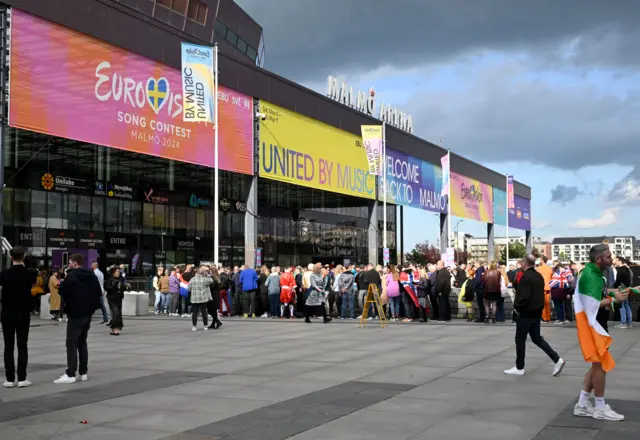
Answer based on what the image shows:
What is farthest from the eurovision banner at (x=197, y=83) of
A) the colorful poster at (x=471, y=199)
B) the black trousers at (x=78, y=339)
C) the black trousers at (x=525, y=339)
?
the colorful poster at (x=471, y=199)

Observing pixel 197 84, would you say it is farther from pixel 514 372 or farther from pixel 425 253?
pixel 425 253

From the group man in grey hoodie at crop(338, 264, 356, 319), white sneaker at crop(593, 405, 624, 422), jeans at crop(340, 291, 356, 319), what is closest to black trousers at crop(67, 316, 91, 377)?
white sneaker at crop(593, 405, 624, 422)

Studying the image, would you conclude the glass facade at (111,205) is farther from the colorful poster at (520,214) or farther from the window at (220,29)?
the colorful poster at (520,214)

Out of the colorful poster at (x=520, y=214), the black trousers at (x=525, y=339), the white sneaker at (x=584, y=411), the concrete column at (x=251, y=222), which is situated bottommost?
the white sneaker at (x=584, y=411)

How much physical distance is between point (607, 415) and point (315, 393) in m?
3.44

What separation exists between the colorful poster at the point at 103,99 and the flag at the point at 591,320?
20.5m

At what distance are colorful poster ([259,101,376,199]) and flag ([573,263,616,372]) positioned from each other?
28186 mm

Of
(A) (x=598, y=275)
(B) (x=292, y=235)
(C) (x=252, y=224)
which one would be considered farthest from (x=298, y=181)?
(A) (x=598, y=275)

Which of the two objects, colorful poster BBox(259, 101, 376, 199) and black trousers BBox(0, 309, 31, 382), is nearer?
black trousers BBox(0, 309, 31, 382)

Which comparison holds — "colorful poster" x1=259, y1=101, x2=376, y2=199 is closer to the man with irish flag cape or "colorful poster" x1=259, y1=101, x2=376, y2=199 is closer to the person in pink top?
the person in pink top

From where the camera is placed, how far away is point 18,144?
1492 inches

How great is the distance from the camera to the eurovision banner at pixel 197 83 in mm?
28422

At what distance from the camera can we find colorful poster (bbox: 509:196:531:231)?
7929 centimetres

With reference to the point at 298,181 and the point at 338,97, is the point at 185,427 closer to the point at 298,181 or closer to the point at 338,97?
the point at 298,181
